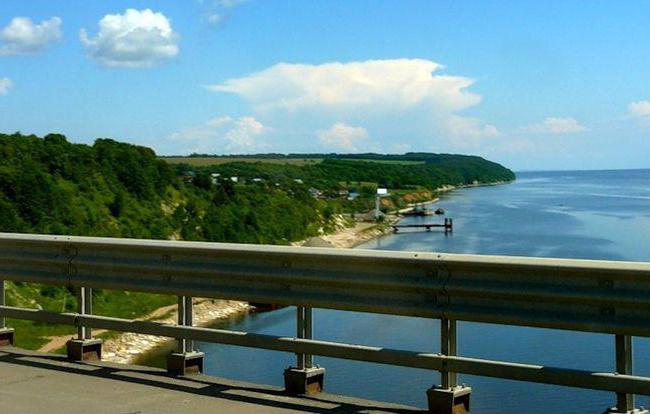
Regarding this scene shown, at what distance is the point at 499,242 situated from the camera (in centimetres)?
6556

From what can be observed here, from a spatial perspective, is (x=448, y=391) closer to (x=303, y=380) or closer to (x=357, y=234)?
(x=303, y=380)

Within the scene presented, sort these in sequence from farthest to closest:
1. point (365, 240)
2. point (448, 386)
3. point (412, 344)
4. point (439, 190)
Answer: point (439, 190) → point (365, 240) → point (412, 344) → point (448, 386)

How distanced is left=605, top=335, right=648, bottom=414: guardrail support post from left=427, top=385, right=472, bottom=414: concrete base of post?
887 millimetres

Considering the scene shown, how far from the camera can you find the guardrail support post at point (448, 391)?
5.58 m

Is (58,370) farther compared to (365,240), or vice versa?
(365,240)

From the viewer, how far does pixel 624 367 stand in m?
5.17

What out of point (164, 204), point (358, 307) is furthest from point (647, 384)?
point (164, 204)

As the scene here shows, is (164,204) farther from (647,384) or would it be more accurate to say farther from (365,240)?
(647,384)

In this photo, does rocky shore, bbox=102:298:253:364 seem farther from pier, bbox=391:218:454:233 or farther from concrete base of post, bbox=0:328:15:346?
pier, bbox=391:218:454:233

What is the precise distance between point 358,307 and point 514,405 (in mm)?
11640

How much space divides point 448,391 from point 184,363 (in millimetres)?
2218

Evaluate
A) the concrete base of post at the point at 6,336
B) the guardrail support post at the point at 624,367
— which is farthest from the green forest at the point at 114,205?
the guardrail support post at the point at 624,367

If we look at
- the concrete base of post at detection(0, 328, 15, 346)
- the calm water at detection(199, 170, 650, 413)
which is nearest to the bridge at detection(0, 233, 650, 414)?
the concrete base of post at detection(0, 328, 15, 346)

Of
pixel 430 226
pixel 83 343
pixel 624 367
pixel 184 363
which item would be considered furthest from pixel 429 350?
pixel 430 226
